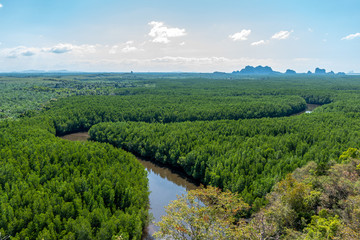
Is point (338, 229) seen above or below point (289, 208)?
above

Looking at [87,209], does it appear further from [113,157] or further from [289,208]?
[289,208]

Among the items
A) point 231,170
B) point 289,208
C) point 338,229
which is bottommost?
point 231,170

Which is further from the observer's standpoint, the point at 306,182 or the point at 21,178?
the point at 21,178

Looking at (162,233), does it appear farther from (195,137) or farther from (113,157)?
(195,137)

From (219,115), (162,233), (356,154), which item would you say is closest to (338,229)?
(162,233)

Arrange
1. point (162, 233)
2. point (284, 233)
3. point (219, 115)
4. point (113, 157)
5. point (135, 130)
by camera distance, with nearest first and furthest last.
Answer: point (162, 233), point (284, 233), point (113, 157), point (135, 130), point (219, 115)

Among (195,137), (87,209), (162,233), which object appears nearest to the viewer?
(162,233)
